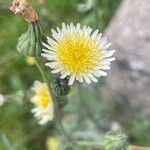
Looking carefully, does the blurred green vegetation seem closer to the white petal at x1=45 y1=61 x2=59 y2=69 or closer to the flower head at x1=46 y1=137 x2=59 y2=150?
the flower head at x1=46 y1=137 x2=59 y2=150

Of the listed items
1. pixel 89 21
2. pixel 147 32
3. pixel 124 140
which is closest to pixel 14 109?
pixel 89 21

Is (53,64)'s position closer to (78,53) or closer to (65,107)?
(78,53)

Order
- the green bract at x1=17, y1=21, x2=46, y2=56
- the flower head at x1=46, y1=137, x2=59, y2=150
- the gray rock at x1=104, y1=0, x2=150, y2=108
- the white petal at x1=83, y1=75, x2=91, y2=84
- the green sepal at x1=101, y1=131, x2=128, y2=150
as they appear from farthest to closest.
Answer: the flower head at x1=46, y1=137, x2=59, y2=150 → the gray rock at x1=104, y1=0, x2=150, y2=108 → the green sepal at x1=101, y1=131, x2=128, y2=150 → the white petal at x1=83, y1=75, x2=91, y2=84 → the green bract at x1=17, y1=21, x2=46, y2=56


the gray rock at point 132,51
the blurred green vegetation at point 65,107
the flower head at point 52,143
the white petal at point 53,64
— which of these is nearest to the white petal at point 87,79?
the white petal at point 53,64

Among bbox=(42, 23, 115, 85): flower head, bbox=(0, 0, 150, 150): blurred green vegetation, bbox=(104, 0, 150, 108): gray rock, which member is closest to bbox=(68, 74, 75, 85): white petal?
bbox=(42, 23, 115, 85): flower head

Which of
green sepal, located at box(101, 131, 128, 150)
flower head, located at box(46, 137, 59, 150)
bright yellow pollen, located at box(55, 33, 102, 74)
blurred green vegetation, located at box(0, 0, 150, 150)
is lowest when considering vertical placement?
green sepal, located at box(101, 131, 128, 150)

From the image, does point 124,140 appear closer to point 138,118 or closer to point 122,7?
point 138,118

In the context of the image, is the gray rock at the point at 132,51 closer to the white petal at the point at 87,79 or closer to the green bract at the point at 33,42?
the white petal at the point at 87,79

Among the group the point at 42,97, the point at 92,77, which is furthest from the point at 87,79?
the point at 42,97
